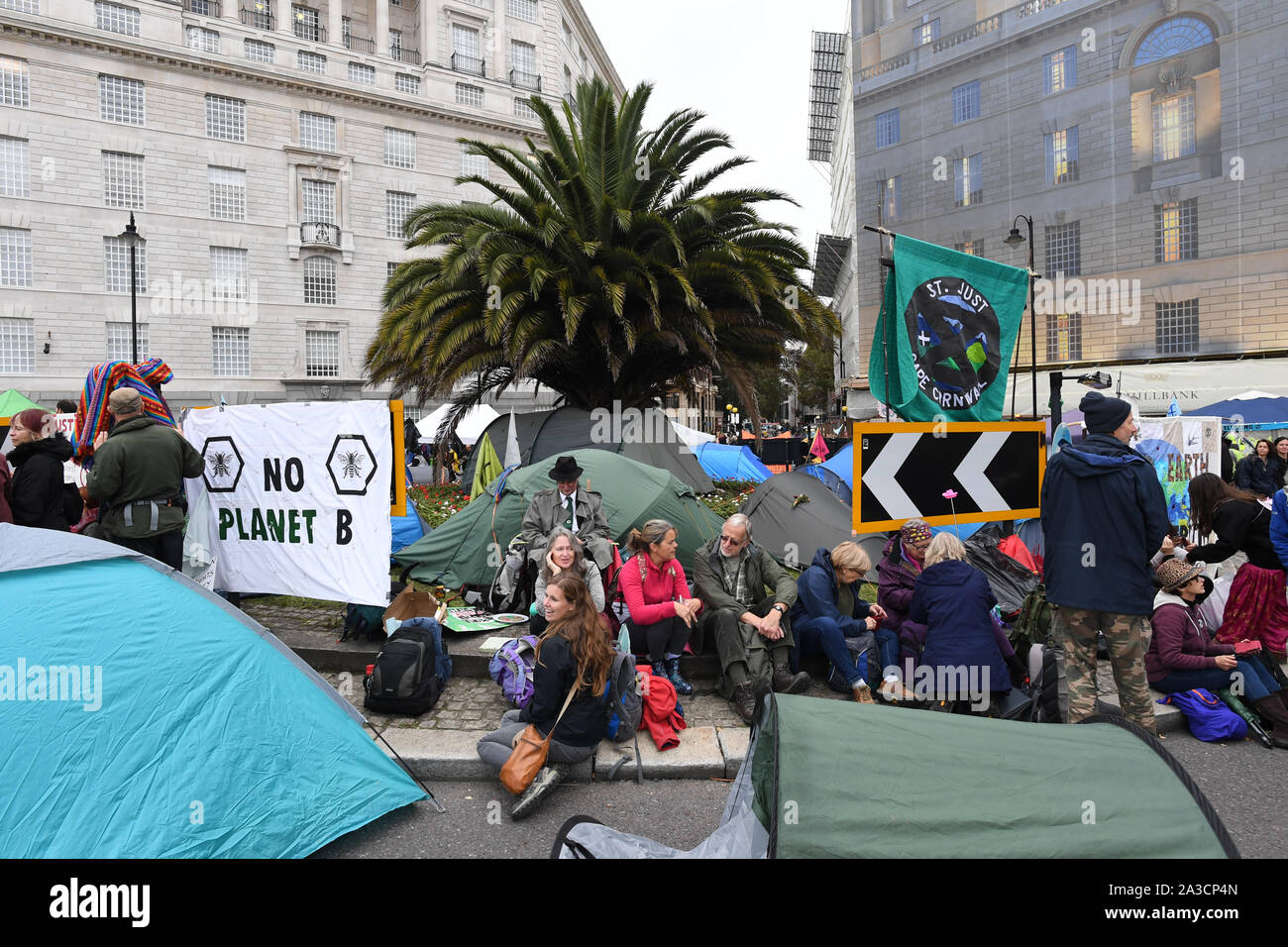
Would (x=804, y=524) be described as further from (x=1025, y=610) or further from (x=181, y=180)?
(x=181, y=180)

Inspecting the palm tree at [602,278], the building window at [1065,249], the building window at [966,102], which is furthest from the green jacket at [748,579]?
the building window at [966,102]

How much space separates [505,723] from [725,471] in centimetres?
1616

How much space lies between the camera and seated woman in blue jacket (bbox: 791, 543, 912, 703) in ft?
19.1

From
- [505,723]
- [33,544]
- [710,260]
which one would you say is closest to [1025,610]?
[505,723]

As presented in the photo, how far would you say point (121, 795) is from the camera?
10.7ft

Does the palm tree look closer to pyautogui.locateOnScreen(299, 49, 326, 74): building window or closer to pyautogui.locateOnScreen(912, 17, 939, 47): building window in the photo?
pyautogui.locateOnScreen(912, 17, 939, 47): building window

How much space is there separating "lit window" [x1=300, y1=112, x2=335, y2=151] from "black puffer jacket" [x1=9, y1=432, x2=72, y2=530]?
39170 mm

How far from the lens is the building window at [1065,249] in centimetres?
3184

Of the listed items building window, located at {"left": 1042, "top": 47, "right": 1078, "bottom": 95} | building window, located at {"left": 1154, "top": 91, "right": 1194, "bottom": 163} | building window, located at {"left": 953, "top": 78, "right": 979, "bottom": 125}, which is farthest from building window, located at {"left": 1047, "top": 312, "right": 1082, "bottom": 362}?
building window, located at {"left": 953, "top": 78, "right": 979, "bottom": 125}

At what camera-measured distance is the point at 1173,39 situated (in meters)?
29.3

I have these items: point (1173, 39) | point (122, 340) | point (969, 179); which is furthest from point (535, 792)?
point (122, 340)

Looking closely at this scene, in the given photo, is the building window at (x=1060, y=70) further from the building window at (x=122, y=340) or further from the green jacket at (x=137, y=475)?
the building window at (x=122, y=340)

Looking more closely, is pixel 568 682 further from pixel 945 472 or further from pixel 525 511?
pixel 525 511

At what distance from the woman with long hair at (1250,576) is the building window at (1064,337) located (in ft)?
93.8
